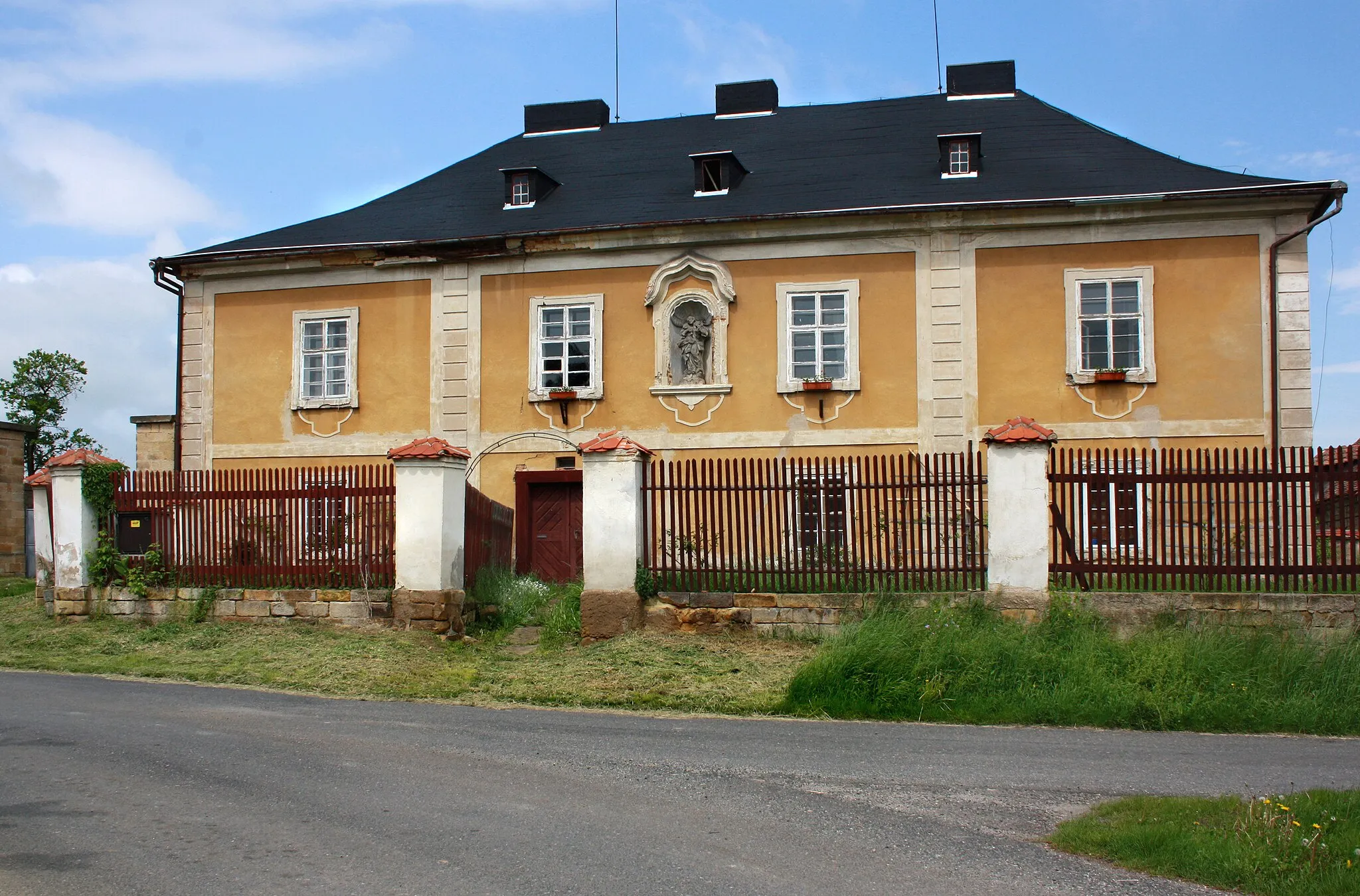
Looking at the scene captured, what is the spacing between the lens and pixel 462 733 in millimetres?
8805

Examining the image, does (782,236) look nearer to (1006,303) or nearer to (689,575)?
(1006,303)

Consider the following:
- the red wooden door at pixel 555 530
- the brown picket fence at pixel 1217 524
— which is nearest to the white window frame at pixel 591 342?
the red wooden door at pixel 555 530

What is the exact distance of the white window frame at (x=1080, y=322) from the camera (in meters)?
18.0

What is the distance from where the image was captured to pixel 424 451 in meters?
13.9

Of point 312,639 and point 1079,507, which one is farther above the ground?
point 1079,507

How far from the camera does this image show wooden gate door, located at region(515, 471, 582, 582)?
766 inches

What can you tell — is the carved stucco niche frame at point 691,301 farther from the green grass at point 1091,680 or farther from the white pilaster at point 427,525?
the green grass at point 1091,680

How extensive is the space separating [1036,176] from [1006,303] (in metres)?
2.13

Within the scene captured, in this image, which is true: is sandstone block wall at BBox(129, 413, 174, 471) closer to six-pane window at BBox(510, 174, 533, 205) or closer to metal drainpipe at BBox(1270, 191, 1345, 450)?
six-pane window at BBox(510, 174, 533, 205)

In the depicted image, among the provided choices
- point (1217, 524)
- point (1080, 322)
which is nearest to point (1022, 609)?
point (1217, 524)

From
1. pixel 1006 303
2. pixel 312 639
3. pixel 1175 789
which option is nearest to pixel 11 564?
pixel 312 639

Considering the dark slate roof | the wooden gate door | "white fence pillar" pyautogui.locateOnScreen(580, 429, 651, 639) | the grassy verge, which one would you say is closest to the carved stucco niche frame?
the dark slate roof

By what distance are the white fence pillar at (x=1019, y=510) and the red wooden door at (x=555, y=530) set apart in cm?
818

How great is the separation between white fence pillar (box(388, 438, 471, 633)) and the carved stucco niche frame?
19.2 feet
